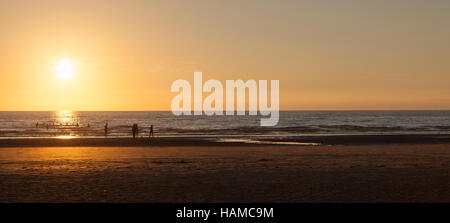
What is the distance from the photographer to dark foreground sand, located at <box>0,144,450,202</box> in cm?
1205

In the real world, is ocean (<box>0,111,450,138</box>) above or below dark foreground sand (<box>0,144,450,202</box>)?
below

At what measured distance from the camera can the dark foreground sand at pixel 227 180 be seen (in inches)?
475

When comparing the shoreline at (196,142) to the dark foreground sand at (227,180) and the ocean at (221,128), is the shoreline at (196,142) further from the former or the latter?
the dark foreground sand at (227,180)

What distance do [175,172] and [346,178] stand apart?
6.22m

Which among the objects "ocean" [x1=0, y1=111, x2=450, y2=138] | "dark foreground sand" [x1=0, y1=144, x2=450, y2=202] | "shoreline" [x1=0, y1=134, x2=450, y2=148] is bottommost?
"ocean" [x1=0, y1=111, x2=450, y2=138]

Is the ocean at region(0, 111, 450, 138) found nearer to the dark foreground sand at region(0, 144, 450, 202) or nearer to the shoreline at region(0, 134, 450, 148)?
the shoreline at region(0, 134, 450, 148)

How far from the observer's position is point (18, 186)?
1370 cm

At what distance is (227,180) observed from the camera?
15.0 meters

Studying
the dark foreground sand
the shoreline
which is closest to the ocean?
the shoreline

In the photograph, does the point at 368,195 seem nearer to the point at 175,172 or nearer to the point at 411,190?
the point at 411,190

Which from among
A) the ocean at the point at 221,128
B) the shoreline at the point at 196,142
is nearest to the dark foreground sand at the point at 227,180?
the shoreline at the point at 196,142

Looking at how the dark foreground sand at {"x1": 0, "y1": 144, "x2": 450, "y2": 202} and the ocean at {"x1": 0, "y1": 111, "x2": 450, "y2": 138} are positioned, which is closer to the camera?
the dark foreground sand at {"x1": 0, "y1": 144, "x2": 450, "y2": 202}

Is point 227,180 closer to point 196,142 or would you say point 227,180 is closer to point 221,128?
point 196,142
